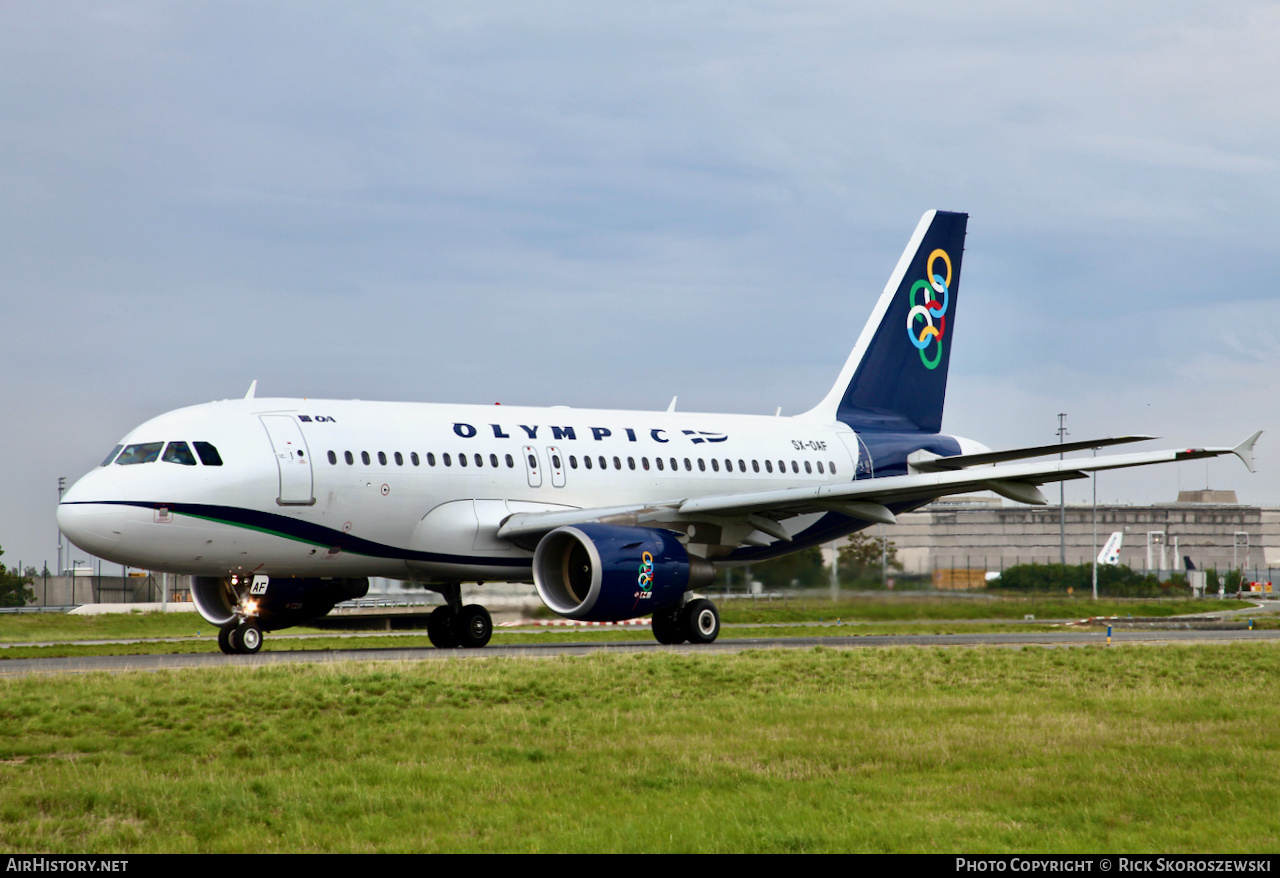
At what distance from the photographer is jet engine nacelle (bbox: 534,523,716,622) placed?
76.1 ft

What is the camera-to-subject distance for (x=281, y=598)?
25.5 m

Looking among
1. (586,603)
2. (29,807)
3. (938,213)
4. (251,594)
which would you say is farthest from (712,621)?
(29,807)

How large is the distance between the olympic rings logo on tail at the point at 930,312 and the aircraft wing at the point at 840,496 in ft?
26.9

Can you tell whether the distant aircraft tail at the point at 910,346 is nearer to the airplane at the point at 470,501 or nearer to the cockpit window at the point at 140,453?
the airplane at the point at 470,501

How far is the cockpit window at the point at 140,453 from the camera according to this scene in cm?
2208

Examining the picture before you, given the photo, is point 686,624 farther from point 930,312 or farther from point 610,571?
point 930,312

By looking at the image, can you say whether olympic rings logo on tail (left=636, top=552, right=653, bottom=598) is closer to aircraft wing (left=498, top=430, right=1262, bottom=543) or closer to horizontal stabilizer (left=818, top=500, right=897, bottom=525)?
aircraft wing (left=498, top=430, right=1262, bottom=543)

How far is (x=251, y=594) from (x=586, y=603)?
556 cm

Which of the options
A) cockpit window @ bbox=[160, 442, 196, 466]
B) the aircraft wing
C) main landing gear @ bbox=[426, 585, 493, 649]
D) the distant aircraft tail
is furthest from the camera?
the distant aircraft tail

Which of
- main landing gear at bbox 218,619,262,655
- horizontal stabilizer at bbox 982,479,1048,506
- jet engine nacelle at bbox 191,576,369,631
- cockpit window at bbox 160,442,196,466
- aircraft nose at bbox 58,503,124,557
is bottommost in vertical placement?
main landing gear at bbox 218,619,262,655

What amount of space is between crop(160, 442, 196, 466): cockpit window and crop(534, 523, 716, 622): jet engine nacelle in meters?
5.70

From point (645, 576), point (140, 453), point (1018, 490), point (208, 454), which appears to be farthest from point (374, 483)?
point (1018, 490)

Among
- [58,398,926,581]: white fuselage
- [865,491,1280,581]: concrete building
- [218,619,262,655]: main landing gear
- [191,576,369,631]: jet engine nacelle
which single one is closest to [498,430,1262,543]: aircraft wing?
[58,398,926,581]: white fuselage

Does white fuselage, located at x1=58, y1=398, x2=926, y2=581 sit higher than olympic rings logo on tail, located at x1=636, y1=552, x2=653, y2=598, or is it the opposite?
white fuselage, located at x1=58, y1=398, x2=926, y2=581
